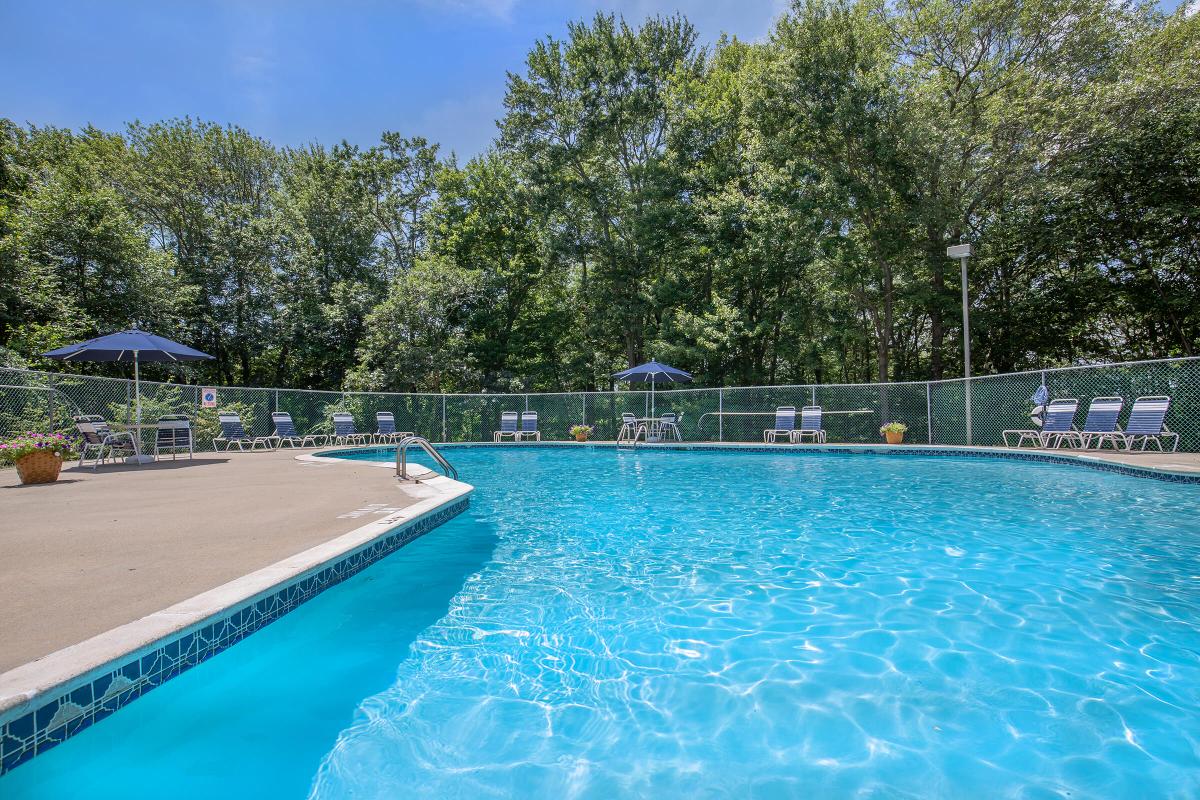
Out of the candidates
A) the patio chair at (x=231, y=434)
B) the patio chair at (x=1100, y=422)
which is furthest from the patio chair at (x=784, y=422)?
the patio chair at (x=231, y=434)

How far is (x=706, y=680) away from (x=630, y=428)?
43.5 feet

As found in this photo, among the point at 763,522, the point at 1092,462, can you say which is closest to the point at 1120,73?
the point at 1092,462

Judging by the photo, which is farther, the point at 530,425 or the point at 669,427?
the point at 530,425

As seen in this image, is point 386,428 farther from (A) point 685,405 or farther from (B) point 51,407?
(A) point 685,405

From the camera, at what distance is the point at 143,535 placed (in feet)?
11.8

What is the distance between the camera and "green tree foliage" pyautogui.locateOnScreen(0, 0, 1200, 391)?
13.6 m

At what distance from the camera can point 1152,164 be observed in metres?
13.2

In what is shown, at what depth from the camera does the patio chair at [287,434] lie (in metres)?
13.4

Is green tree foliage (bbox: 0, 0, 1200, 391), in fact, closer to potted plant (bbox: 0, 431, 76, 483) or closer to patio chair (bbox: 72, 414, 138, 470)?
patio chair (bbox: 72, 414, 138, 470)

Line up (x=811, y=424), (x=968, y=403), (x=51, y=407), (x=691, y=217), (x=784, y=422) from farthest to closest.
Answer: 1. (x=691, y=217)
2. (x=784, y=422)
3. (x=811, y=424)
4. (x=968, y=403)
5. (x=51, y=407)

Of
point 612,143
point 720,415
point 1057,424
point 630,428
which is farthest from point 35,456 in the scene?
point 612,143

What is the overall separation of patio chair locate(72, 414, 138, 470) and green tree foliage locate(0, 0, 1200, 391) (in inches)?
210

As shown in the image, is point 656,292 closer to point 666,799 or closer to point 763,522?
point 763,522

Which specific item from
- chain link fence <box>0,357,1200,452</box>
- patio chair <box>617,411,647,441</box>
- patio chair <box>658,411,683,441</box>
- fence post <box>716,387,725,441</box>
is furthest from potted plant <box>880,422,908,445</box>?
patio chair <box>617,411,647,441</box>
